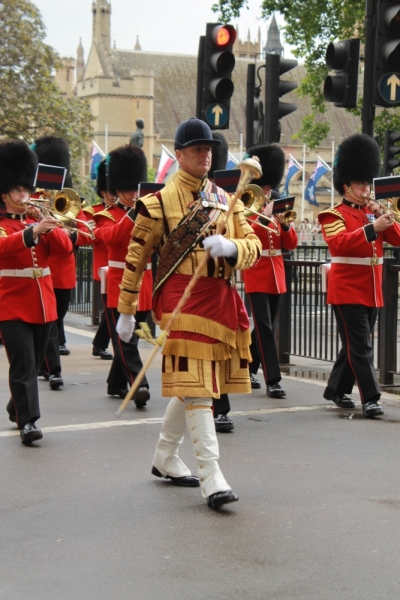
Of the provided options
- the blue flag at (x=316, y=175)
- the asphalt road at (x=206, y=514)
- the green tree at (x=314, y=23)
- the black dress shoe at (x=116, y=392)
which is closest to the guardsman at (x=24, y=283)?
the asphalt road at (x=206, y=514)

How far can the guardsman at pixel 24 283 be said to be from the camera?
7258 mm

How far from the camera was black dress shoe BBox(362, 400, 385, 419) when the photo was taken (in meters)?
8.24

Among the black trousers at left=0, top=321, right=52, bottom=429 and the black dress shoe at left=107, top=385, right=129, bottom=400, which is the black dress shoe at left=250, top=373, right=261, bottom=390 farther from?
the black trousers at left=0, top=321, right=52, bottom=429

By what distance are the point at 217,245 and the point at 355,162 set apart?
3.54 m

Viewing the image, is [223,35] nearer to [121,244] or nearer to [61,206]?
[121,244]

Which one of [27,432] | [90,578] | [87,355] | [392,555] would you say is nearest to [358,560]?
[392,555]

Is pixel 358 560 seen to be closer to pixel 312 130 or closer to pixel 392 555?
pixel 392 555

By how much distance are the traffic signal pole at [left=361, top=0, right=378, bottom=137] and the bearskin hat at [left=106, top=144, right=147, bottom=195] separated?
2.06m

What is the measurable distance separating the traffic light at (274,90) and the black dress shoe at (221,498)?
7364 millimetres

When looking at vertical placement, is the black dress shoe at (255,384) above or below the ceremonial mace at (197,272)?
below

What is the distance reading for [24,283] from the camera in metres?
7.46

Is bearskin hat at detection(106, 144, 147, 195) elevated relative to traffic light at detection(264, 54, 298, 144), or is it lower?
lower

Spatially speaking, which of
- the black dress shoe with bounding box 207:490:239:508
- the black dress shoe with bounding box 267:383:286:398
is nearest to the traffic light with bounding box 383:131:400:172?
the black dress shoe with bounding box 267:383:286:398

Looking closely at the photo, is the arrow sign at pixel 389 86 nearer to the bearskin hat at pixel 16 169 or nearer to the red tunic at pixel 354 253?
the red tunic at pixel 354 253
